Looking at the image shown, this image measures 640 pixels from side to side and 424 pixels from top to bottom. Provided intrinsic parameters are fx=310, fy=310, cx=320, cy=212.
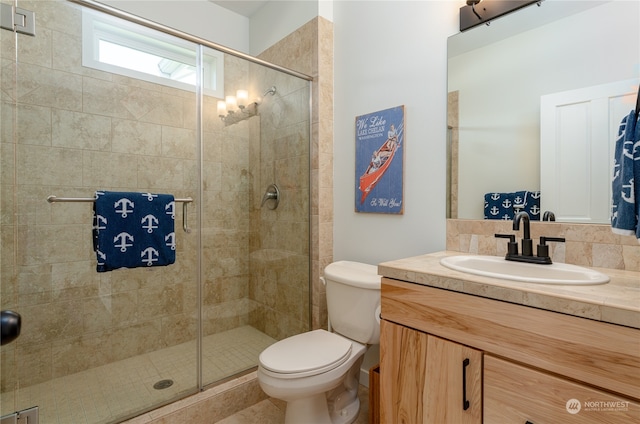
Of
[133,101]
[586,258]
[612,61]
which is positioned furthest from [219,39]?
[586,258]

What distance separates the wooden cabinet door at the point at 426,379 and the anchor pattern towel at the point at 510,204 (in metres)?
0.68

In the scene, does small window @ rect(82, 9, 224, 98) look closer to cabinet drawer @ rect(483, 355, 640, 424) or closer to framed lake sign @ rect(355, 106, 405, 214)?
framed lake sign @ rect(355, 106, 405, 214)

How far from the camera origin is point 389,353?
1134mm

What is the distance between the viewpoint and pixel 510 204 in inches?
52.6

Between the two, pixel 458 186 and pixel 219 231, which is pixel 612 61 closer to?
pixel 458 186

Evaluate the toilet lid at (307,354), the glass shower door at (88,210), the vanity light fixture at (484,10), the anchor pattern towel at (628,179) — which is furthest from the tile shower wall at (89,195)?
the anchor pattern towel at (628,179)

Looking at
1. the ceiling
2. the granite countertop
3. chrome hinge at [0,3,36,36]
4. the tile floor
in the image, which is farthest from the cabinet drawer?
Answer: the ceiling

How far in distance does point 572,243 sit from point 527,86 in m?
0.66

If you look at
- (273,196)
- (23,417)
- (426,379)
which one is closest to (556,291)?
(426,379)

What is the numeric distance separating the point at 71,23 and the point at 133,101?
1.41 ft

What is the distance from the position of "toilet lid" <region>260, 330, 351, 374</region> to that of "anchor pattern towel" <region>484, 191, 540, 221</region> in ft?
2.99

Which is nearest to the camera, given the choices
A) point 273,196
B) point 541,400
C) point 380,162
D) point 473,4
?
point 541,400

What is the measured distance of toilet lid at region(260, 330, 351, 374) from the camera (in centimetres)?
131

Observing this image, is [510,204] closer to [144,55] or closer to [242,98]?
[242,98]
